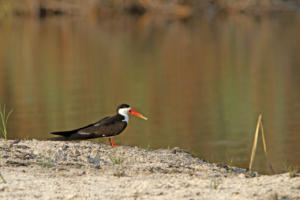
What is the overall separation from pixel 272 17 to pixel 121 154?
1369 inches

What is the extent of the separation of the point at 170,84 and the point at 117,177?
1264 centimetres

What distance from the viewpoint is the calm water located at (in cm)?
1199

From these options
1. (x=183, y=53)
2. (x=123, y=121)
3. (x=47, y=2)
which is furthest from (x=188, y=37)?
(x=123, y=121)

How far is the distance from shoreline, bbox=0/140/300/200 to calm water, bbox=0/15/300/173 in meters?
2.17

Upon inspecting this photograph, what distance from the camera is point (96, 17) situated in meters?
43.9

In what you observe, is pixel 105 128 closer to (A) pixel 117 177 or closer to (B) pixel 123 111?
(B) pixel 123 111

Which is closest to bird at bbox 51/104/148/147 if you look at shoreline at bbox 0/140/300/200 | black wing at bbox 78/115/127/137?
black wing at bbox 78/115/127/137

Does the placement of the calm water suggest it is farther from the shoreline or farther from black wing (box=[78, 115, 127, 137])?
the shoreline

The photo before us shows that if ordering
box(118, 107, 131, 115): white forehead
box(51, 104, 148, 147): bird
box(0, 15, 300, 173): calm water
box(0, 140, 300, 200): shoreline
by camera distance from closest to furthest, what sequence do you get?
1. box(0, 140, 300, 200): shoreline
2. box(51, 104, 148, 147): bird
3. box(118, 107, 131, 115): white forehead
4. box(0, 15, 300, 173): calm water

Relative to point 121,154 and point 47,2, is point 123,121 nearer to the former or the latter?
point 121,154

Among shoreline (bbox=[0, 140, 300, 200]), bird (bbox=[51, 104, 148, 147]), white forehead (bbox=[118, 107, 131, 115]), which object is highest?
white forehead (bbox=[118, 107, 131, 115])

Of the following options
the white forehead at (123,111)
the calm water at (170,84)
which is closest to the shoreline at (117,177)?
the white forehead at (123,111)

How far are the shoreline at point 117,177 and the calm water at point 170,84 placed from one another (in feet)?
7.11

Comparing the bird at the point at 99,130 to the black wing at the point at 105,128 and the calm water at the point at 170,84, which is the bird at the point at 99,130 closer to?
the black wing at the point at 105,128
